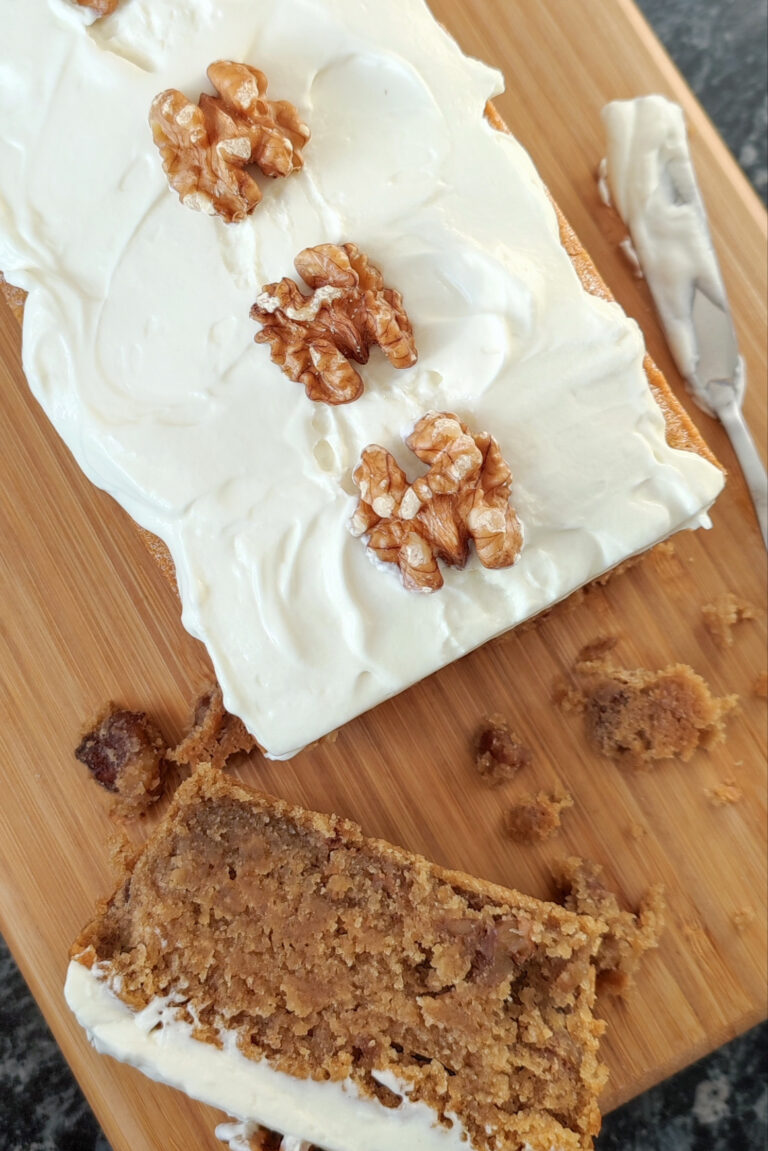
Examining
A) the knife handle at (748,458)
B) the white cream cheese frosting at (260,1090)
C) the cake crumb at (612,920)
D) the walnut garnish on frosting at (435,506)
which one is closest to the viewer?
the walnut garnish on frosting at (435,506)

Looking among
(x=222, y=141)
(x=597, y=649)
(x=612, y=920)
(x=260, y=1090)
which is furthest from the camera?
(x=597, y=649)

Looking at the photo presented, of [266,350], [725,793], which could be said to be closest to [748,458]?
[725,793]

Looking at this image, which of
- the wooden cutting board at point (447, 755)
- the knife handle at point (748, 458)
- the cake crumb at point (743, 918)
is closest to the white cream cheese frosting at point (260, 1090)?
the wooden cutting board at point (447, 755)

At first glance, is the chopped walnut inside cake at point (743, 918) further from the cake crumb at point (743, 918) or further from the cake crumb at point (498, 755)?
the cake crumb at point (498, 755)

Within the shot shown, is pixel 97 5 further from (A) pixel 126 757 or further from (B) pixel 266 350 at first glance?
(A) pixel 126 757

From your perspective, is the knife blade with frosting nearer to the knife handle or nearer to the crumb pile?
the knife handle

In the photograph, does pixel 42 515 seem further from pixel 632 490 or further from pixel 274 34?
pixel 632 490
